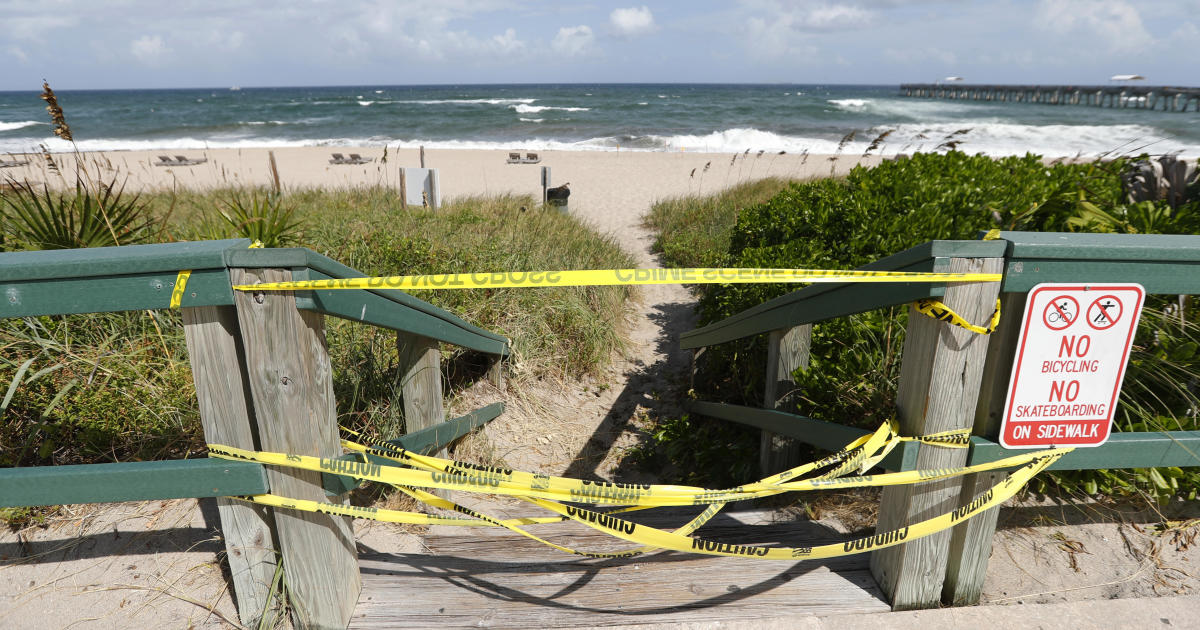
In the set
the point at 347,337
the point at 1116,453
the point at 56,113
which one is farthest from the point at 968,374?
the point at 56,113

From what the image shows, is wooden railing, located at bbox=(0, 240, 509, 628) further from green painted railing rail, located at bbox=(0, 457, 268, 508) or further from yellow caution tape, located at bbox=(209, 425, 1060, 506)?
yellow caution tape, located at bbox=(209, 425, 1060, 506)

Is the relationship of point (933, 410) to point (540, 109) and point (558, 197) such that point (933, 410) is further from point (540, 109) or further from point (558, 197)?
point (540, 109)

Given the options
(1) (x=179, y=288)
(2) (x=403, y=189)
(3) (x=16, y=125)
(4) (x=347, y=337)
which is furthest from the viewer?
(3) (x=16, y=125)

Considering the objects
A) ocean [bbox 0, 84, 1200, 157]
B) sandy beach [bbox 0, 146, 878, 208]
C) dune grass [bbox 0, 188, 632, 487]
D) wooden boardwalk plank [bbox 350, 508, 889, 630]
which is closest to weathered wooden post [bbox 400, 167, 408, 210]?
dune grass [bbox 0, 188, 632, 487]

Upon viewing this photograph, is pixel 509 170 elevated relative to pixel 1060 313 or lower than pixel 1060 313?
lower

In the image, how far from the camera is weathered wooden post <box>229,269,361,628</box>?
5.65 ft

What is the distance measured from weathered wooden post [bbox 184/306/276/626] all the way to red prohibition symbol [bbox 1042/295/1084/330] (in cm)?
237

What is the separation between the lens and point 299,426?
6.08 ft

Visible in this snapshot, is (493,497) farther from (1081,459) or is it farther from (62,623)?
(1081,459)

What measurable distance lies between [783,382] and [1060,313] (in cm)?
174

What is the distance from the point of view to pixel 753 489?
6.38 ft

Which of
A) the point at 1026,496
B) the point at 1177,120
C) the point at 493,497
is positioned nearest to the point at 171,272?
the point at 493,497

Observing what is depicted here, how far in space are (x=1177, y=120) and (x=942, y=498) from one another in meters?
54.5

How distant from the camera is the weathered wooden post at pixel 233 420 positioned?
68.6 inches
